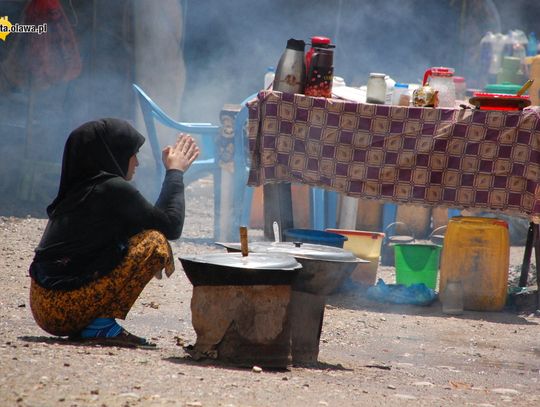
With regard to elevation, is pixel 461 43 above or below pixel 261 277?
above

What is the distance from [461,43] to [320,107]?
748 cm

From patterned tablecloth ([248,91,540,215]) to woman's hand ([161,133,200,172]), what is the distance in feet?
5.77

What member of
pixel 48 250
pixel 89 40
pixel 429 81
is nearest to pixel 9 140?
pixel 89 40

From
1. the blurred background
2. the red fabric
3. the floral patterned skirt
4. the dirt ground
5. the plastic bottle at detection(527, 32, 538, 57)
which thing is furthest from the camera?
the plastic bottle at detection(527, 32, 538, 57)

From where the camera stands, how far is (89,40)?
11.0 metres

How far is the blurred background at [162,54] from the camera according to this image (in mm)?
10539

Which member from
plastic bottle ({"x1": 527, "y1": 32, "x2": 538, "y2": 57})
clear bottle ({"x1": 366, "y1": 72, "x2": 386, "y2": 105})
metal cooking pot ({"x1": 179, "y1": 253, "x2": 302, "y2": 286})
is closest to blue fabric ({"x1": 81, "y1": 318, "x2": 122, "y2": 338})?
metal cooking pot ({"x1": 179, "y1": 253, "x2": 302, "y2": 286})

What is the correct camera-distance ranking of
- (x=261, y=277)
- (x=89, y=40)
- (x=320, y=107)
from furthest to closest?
(x=89, y=40), (x=320, y=107), (x=261, y=277)

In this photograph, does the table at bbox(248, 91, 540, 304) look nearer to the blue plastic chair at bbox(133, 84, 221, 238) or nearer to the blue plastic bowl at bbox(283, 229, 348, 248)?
the blue plastic bowl at bbox(283, 229, 348, 248)

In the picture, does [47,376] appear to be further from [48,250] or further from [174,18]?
[174,18]

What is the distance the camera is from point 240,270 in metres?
4.51

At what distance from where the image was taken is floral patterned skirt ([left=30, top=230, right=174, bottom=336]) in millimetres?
4805

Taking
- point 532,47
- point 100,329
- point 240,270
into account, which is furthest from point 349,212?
point 532,47

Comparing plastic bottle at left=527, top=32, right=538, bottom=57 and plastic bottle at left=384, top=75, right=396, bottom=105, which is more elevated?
plastic bottle at left=527, top=32, right=538, bottom=57
